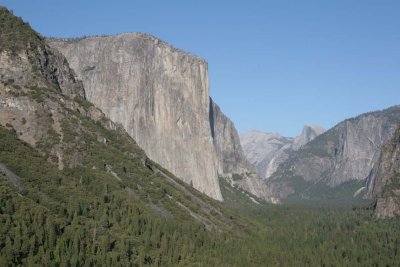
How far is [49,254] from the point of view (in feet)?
320

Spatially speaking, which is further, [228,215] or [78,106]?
[228,215]

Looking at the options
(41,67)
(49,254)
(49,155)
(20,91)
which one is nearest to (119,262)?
(49,254)

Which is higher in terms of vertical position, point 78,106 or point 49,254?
point 78,106

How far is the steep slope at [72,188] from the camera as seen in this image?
10394cm

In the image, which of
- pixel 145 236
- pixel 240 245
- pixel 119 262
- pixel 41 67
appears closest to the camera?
pixel 119 262

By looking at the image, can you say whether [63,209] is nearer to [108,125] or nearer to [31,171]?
[31,171]

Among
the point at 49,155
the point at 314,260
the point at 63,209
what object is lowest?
the point at 314,260

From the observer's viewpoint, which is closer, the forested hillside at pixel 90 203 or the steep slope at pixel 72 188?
the steep slope at pixel 72 188

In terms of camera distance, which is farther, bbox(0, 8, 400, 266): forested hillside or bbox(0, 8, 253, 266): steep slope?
bbox(0, 8, 400, 266): forested hillside

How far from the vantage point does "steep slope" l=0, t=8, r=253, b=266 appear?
341ft

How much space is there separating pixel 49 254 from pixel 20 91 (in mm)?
54514

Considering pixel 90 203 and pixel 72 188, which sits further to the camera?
pixel 72 188

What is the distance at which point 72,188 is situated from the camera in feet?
415

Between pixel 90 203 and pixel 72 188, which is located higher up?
pixel 72 188
